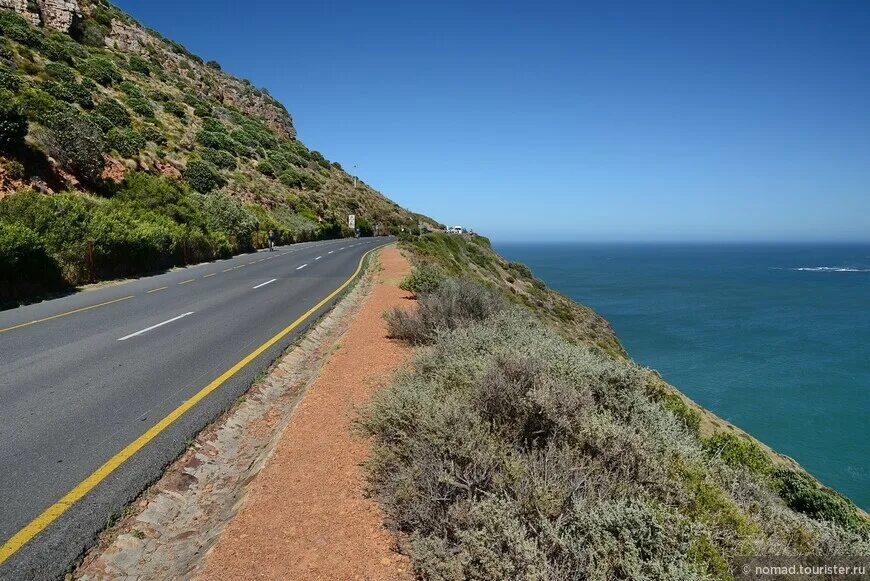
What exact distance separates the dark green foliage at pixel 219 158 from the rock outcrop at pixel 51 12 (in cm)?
1794

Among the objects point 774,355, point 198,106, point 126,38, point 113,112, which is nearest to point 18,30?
point 113,112

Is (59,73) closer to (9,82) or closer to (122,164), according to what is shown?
(9,82)

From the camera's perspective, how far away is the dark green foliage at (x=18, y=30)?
111 feet

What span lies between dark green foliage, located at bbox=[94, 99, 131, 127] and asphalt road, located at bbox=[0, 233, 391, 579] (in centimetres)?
2762

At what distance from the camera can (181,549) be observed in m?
3.46

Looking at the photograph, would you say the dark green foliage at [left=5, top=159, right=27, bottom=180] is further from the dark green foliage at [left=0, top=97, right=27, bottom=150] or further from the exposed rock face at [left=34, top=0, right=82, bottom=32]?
the exposed rock face at [left=34, top=0, right=82, bottom=32]

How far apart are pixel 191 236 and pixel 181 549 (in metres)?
23.0

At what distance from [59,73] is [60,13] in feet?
53.1

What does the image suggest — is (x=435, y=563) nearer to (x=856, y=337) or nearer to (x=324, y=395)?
(x=324, y=395)

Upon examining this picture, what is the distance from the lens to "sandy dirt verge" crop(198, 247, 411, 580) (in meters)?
3.06

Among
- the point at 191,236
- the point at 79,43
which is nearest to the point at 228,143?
the point at 79,43

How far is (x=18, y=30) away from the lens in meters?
34.4

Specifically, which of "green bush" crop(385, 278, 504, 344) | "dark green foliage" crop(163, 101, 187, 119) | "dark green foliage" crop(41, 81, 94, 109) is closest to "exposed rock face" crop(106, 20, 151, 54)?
"dark green foliage" crop(163, 101, 187, 119)

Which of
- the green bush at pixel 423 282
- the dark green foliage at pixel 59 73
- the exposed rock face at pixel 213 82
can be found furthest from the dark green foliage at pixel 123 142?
the exposed rock face at pixel 213 82
